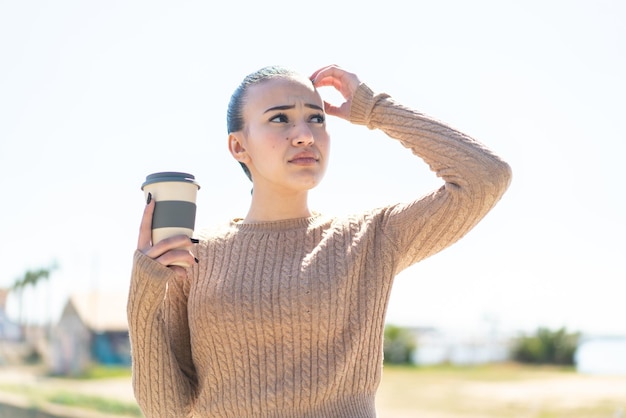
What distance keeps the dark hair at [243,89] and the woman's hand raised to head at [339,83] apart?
2.7 inches

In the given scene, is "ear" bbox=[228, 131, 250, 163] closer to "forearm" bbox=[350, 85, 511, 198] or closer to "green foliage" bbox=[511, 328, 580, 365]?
"forearm" bbox=[350, 85, 511, 198]

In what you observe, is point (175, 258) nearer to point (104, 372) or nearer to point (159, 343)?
point (159, 343)

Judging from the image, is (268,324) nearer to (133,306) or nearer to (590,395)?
(133,306)

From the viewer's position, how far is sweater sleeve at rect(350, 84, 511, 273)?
1.55 m

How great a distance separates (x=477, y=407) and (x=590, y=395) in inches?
85.5

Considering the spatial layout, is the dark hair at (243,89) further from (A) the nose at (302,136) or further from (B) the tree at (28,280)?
(B) the tree at (28,280)

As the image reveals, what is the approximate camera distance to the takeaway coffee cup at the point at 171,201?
1.36m

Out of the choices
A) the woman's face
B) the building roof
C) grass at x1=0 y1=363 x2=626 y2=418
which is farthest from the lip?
the building roof

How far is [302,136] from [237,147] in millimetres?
213

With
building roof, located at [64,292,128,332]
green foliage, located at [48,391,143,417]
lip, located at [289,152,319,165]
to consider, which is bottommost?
green foliage, located at [48,391,143,417]

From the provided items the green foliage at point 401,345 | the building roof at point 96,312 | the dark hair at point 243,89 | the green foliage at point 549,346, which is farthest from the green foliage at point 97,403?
the building roof at point 96,312

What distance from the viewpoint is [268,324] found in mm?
1556

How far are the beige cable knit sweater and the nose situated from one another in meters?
0.15

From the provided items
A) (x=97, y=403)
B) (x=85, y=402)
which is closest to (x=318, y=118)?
(x=97, y=403)
